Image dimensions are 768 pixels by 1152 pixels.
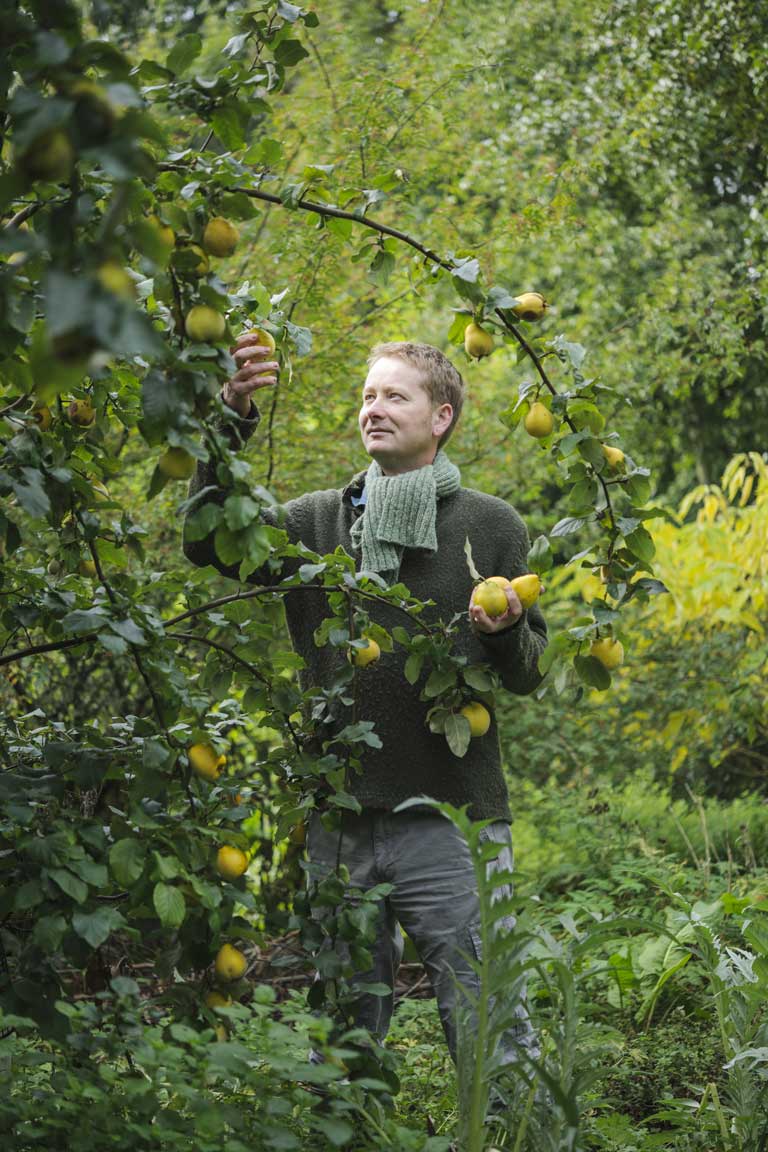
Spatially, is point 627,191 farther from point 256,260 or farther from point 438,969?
point 438,969

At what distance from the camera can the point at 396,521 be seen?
241 cm

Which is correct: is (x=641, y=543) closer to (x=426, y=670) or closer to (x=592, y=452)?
(x=592, y=452)

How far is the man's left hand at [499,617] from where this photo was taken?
221 centimetres

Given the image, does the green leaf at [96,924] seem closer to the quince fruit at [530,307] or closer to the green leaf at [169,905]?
the green leaf at [169,905]

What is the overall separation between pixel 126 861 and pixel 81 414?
81cm

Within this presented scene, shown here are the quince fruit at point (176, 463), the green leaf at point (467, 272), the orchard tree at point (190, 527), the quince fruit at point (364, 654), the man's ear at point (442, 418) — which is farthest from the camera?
the man's ear at point (442, 418)

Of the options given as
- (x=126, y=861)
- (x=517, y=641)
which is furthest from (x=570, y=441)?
(x=126, y=861)

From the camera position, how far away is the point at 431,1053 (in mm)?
2980

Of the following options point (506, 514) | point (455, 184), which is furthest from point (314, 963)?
point (455, 184)

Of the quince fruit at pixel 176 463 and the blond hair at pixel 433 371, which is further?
the blond hair at pixel 433 371

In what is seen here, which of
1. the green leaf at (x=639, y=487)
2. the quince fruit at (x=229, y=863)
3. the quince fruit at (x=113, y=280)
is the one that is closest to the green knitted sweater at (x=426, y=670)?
the green leaf at (x=639, y=487)

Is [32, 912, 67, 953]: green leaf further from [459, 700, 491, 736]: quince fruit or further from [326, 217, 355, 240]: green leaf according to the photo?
[326, 217, 355, 240]: green leaf

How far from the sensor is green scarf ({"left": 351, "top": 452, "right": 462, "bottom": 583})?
240 cm

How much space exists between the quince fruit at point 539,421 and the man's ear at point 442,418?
48 cm
